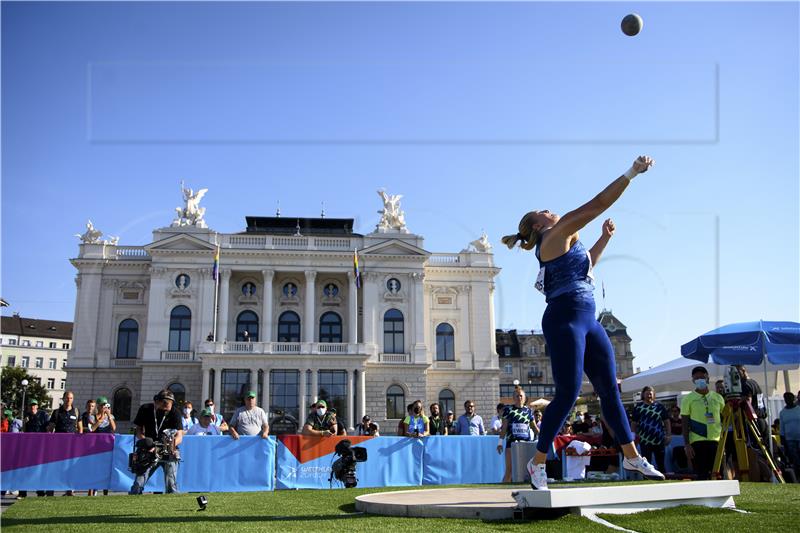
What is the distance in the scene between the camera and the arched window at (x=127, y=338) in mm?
48719

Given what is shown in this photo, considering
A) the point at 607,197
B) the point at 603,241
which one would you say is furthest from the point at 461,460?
the point at 607,197

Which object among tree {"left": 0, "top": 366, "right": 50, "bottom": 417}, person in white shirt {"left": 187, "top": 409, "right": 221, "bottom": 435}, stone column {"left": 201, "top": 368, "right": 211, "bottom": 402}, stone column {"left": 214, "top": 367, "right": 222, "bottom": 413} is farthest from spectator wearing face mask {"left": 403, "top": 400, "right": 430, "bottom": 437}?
tree {"left": 0, "top": 366, "right": 50, "bottom": 417}

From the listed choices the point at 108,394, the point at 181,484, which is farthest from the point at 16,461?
the point at 108,394

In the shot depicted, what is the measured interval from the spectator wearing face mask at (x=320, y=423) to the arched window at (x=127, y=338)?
1480 inches

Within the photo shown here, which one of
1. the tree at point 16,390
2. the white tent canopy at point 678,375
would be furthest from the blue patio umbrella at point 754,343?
the tree at point 16,390

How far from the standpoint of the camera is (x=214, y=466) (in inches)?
499

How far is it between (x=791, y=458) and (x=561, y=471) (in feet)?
13.4

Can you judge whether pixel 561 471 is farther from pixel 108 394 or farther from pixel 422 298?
pixel 108 394

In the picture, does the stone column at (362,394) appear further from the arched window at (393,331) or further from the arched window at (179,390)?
the arched window at (179,390)

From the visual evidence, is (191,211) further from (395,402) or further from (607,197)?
(607,197)

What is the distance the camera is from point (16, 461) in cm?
1241

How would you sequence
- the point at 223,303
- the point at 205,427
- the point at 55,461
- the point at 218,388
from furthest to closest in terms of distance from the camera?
the point at 223,303 < the point at 218,388 < the point at 205,427 < the point at 55,461

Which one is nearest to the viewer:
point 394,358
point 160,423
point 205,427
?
point 160,423

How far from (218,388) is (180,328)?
5546 millimetres
